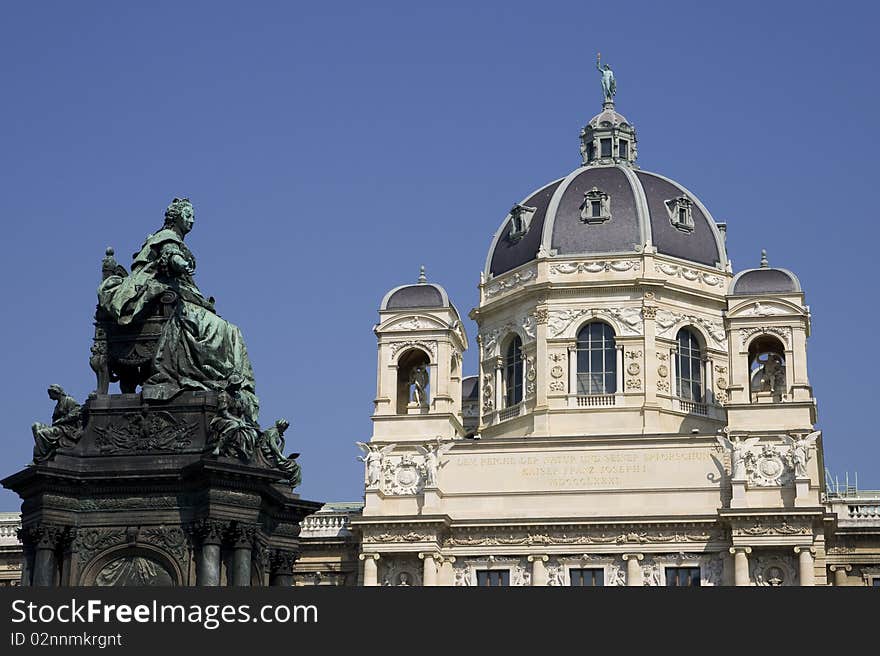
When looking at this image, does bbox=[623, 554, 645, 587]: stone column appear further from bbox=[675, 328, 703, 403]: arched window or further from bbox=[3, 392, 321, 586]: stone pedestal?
bbox=[3, 392, 321, 586]: stone pedestal

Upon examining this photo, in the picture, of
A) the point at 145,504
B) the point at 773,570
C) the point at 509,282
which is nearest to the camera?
the point at 145,504

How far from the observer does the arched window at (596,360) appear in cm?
9231

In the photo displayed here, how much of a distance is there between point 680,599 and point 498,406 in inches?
2646

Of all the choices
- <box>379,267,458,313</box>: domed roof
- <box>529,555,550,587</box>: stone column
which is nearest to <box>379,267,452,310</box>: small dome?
<box>379,267,458,313</box>: domed roof

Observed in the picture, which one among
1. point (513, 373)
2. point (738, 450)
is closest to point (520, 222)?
point (513, 373)

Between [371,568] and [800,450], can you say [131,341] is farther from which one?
[800,450]

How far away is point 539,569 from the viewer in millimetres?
83250

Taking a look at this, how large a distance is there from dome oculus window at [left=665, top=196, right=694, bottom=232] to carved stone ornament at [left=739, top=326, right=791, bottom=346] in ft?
38.6

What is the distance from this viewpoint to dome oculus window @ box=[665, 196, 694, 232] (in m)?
97.6

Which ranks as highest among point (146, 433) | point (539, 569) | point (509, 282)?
point (509, 282)

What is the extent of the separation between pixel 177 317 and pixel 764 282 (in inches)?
2387

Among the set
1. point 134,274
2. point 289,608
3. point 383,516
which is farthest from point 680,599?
point 383,516

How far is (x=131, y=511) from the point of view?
2955cm

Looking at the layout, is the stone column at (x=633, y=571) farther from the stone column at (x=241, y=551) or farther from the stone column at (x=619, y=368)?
the stone column at (x=241, y=551)
